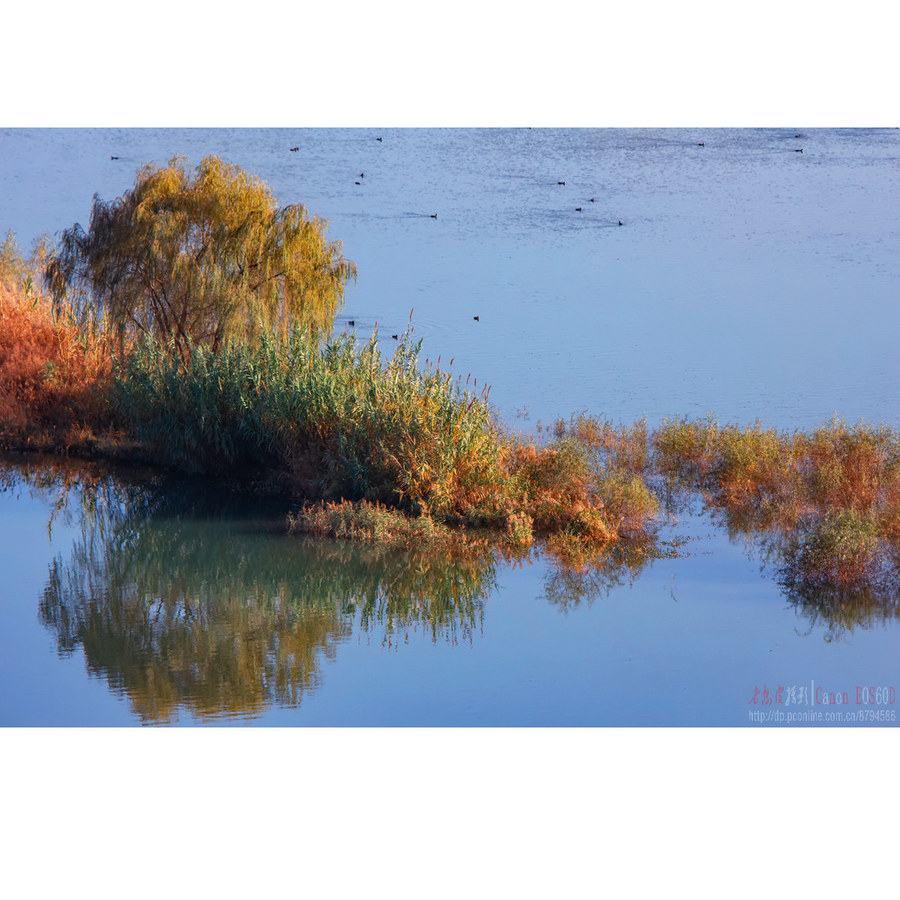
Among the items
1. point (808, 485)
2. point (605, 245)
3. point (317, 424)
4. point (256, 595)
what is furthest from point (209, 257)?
point (605, 245)

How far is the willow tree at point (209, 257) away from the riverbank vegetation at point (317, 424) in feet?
0.10

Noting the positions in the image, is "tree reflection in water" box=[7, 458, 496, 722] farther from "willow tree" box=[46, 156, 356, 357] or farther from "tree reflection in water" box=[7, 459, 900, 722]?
"willow tree" box=[46, 156, 356, 357]

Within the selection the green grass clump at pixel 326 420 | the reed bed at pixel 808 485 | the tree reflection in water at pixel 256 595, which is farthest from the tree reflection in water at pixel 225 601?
the reed bed at pixel 808 485

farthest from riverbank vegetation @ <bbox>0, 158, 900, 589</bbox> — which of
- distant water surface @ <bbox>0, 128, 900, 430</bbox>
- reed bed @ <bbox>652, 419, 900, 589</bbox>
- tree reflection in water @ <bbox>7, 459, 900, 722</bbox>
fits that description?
distant water surface @ <bbox>0, 128, 900, 430</bbox>

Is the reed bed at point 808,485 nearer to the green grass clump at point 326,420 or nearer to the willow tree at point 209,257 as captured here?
the green grass clump at point 326,420

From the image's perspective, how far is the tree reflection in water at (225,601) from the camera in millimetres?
10164

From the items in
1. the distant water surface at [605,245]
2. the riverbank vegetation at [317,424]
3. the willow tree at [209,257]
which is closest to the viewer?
the riverbank vegetation at [317,424]

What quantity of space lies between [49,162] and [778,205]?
54.5 feet

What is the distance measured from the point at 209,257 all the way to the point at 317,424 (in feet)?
14.1

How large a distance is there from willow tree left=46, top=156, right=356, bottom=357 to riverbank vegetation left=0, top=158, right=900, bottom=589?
29mm

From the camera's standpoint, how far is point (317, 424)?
47.6 feet

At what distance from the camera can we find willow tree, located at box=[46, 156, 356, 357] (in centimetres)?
1734

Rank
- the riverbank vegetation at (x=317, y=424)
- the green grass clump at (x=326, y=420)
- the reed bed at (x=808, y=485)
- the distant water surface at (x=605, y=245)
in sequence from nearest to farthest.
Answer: the reed bed at (x=808, y=485), the riverbank vegetation at (x=317, y=424), the green grass clump at (x=326, y=420), the distant water surface at (x=605, y=245)

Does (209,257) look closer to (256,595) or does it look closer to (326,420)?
(326,420)
